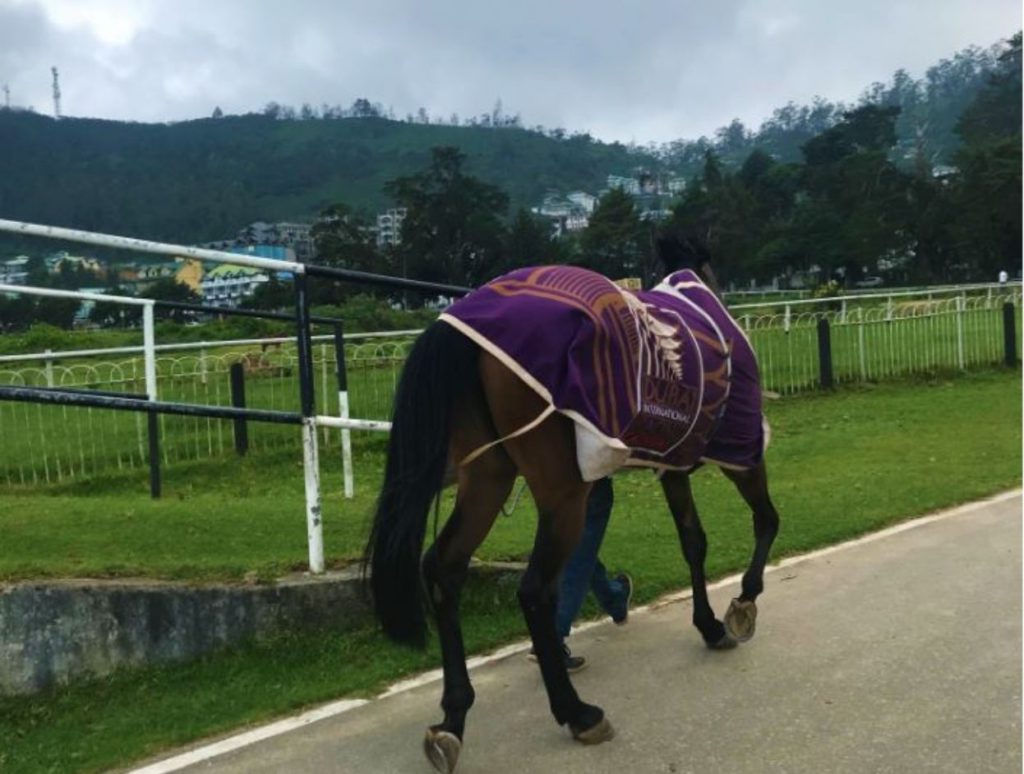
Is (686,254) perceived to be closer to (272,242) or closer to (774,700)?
(774,700)

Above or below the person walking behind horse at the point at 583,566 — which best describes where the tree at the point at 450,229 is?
above

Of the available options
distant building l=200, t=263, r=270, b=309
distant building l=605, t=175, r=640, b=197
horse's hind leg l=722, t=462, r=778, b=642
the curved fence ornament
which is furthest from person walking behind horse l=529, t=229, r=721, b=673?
distant building l=605, t=175, r=640, b=197

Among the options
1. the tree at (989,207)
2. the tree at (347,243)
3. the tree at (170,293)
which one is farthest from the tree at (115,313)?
A: the tree at (989,207)

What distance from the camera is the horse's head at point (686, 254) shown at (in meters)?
4.45

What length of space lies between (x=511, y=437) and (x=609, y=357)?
42cm

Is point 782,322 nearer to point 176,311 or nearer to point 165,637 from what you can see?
point 176,311

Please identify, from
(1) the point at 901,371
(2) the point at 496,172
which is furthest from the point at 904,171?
(1) the point at 901,371

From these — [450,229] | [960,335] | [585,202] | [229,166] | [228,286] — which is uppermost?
[229,166]

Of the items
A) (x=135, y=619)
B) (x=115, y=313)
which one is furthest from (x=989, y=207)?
(x=135, y=619)

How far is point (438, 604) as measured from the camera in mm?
3295

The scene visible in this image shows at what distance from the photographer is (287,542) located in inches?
190

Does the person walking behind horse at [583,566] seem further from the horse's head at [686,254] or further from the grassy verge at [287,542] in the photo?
the horse's head at [686,254]

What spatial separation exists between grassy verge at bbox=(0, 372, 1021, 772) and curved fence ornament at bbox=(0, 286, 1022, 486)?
2.52ft

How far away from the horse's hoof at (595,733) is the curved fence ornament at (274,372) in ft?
11.9
